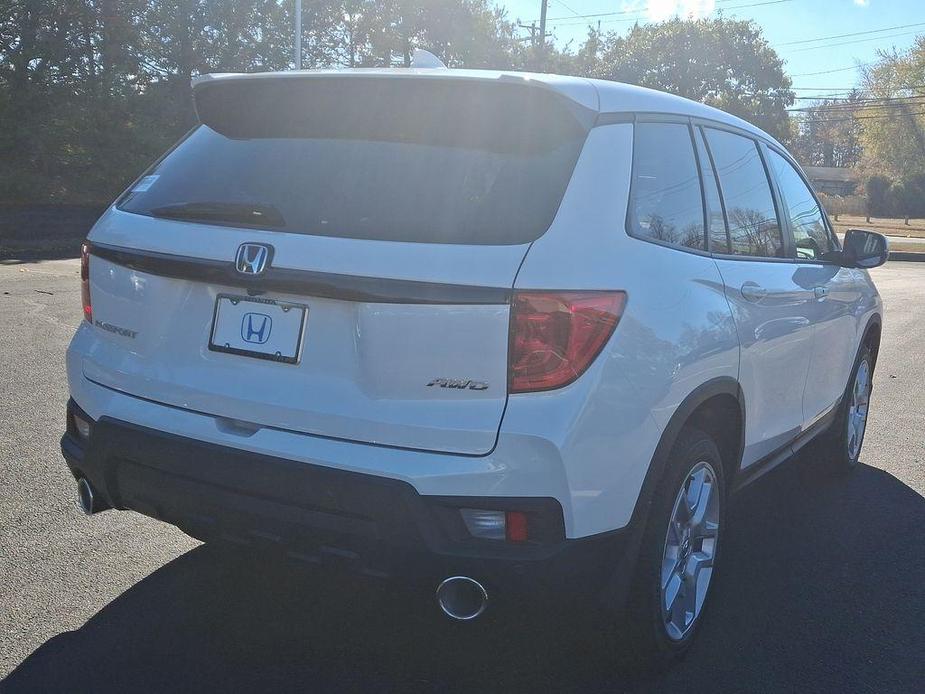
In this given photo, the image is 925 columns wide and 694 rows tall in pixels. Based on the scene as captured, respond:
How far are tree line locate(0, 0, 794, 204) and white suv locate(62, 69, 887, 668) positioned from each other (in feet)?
65.5

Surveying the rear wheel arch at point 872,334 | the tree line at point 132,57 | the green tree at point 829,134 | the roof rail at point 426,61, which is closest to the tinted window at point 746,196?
the roof rail at point 426,61

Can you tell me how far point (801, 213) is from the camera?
470 centimetres

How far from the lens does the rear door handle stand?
3.55 metres

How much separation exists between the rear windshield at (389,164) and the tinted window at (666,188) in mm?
316

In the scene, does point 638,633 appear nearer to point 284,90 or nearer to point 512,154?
point 512,154

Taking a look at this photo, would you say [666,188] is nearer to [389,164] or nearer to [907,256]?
[389,164]

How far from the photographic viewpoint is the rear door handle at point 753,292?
355cm

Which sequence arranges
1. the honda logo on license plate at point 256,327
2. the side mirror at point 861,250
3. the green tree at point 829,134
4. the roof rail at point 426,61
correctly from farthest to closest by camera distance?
the green tree at point 829,134, the side mirror at point 861,250, the roof rail at point 426,61, the honda logo on license plate at point 256,327

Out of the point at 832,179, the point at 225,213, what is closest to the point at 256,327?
the point at 225,213

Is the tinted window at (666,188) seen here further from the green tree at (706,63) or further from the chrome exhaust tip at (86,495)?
the green tree at (706,63)

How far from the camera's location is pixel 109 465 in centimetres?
298

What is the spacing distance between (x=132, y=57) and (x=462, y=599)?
83.6 ft

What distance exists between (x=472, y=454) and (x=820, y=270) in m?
2.61

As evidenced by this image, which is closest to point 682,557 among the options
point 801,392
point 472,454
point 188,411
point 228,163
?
point 472,454
